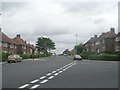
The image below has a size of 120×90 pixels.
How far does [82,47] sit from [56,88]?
134086mm

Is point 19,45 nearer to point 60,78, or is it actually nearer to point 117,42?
point 117,42

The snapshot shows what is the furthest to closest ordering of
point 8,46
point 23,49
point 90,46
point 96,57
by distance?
point 90,46 → point 23,49 → point 8,46 → point 96,57

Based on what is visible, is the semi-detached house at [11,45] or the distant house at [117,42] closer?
the semi-detached house at [11,45]

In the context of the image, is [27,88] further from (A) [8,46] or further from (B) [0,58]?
(A) [8,46]

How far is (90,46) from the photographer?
447ft

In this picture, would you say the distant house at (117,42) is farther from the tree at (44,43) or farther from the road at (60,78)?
the tree at (44,43)

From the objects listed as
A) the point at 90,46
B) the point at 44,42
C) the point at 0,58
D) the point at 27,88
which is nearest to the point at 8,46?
the point at 0,58

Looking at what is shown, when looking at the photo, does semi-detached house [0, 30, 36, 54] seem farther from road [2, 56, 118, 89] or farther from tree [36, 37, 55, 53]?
tree [36, 37, 55, 53]

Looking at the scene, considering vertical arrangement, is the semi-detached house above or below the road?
above

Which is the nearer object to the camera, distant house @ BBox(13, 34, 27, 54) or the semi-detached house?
the semi-detached house

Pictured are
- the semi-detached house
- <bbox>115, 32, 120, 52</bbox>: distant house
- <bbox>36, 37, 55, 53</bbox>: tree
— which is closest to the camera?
the semi-detached house

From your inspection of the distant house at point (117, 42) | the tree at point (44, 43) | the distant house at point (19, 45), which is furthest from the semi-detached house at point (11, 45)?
the tree at point (44, 43)

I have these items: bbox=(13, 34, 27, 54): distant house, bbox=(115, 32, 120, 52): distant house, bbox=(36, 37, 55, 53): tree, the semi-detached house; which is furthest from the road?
bbox=(36, 37, 55, 53): tree

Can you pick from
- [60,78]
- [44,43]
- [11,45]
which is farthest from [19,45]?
[60,78]
